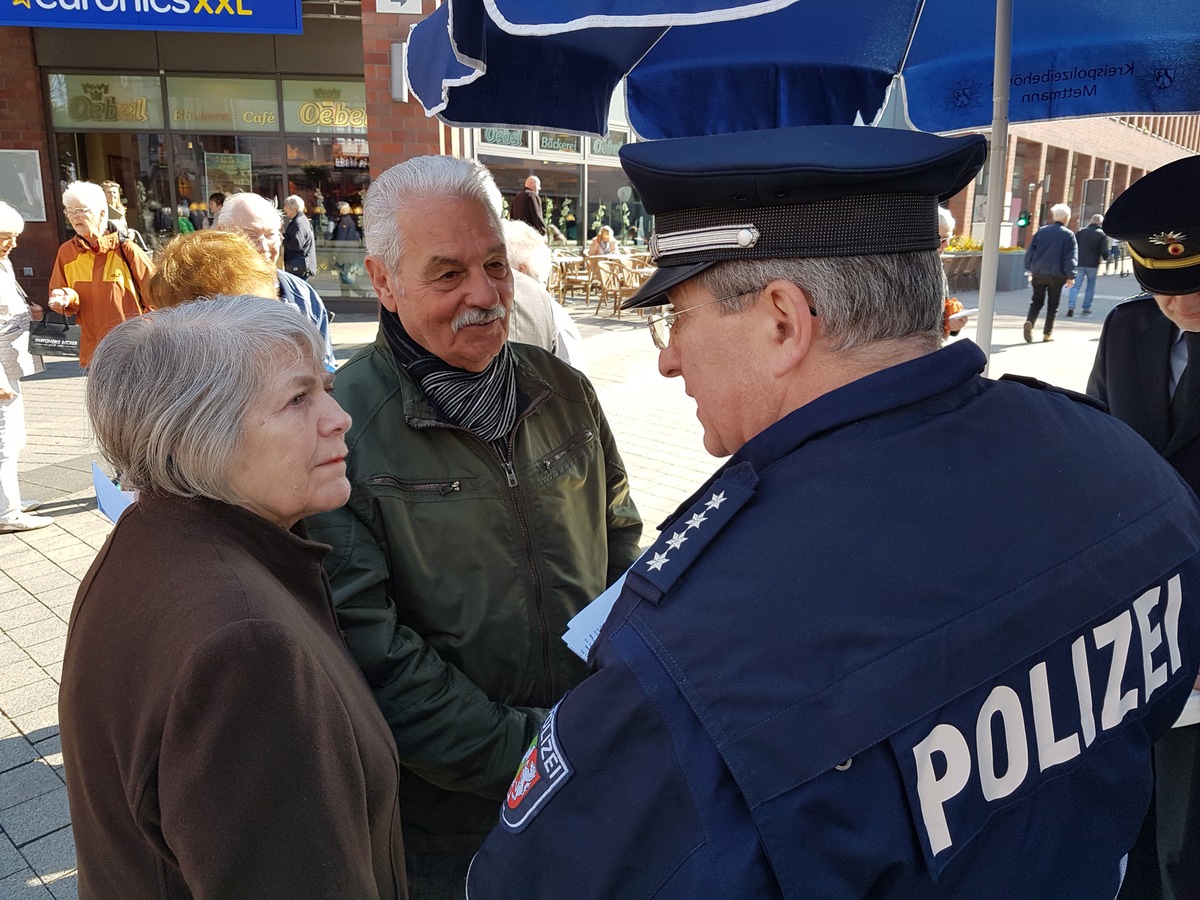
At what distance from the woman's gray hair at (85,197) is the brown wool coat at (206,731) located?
5.41m

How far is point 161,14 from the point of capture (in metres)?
8.70

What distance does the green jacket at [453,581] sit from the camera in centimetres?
171

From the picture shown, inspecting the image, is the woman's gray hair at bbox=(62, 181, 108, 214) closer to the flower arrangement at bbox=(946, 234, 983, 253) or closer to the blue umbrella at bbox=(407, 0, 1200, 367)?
the blue umbrella at bbox=(407, 0, 1200, 367)

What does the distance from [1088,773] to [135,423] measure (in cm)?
141

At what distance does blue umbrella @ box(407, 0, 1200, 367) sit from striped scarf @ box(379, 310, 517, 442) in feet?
3.65

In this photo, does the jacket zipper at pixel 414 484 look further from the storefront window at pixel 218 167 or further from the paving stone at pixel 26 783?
the storefront window at pixel 218 167

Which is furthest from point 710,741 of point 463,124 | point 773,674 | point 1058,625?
point 463,124

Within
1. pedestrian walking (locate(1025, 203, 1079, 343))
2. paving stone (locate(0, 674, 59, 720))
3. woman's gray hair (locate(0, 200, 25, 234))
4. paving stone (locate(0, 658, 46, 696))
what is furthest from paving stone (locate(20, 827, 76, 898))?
pedestrian walking (locate(1025, 203, 1079, 343))

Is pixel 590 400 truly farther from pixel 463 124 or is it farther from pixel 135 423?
pixel 463 124

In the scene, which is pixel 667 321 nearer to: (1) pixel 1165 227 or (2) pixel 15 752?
(1) pixel 1165 227

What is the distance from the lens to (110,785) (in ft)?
3.99

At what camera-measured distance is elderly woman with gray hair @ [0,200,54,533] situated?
5234 mm

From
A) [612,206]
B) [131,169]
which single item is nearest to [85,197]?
[131,169]

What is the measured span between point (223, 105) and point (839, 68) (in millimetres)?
11967
